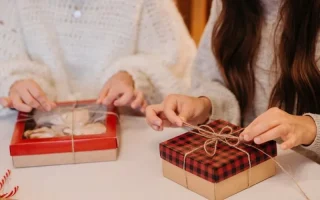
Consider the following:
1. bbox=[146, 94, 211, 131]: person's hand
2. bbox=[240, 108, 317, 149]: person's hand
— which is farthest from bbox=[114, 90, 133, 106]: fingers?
bbox=[240, 108, 317, 149]: person's hand

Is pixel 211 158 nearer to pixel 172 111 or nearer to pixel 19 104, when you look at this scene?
pixel 172 111

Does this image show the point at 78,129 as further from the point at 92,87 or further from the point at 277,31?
the point at 277,31

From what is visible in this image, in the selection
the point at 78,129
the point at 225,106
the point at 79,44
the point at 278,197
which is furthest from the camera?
the point at 79,44

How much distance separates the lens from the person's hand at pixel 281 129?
2.56ft

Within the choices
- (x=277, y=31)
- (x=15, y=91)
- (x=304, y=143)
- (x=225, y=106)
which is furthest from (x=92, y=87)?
(x=304, y=143)

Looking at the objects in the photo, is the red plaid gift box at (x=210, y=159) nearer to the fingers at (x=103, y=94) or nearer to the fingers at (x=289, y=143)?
the fingers at (x=289, y=143)

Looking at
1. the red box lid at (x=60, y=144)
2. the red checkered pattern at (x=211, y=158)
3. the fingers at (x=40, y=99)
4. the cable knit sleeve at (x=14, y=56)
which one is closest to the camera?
the red checkered pattern at (x=211, y=158)

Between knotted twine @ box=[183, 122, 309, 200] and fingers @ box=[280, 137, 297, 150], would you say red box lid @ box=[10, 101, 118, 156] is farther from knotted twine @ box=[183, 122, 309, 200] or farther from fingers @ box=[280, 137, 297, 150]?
fingers @ box=[280, 137, 297, 150]

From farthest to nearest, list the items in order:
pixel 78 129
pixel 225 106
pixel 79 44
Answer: pixel 79 44
pixel 225 106
pixel 78 129

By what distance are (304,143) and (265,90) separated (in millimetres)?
254

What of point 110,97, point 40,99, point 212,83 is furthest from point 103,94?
point 212,83

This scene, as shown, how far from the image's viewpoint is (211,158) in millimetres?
760

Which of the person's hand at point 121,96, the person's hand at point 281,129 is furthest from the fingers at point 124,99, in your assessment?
the person's hand at point 281,129

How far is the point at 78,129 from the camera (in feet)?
3.15
